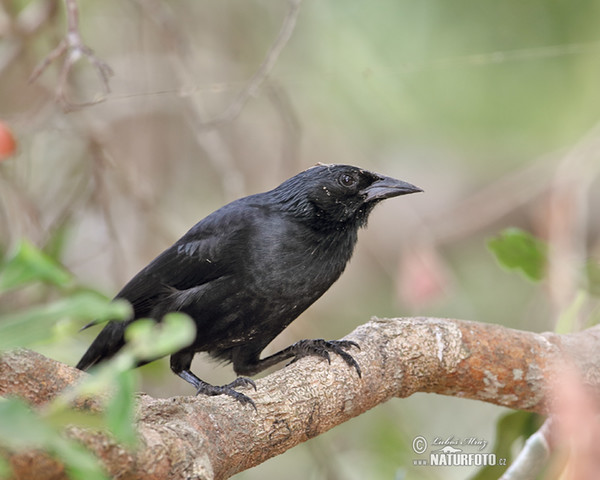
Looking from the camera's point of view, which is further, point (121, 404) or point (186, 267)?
point (186, 267)

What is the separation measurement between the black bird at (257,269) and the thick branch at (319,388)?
0.68 ft

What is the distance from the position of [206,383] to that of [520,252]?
143 centimetres

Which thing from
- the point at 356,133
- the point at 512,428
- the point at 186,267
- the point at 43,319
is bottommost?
the point at 512,428

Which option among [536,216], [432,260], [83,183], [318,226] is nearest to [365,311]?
[536,216]

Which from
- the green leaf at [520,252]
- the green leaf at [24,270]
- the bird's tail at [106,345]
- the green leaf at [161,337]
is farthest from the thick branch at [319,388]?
the bird's tail at [106,345]

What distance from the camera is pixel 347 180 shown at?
3.34 metres

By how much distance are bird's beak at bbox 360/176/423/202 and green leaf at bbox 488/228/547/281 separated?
0.43 m

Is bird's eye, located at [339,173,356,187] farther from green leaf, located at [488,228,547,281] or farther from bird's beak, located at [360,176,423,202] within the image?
A: green leaf, located at [488,228,547,281]

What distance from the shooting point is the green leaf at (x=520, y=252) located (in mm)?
3133

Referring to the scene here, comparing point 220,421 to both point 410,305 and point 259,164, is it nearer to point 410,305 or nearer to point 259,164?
point 410,305

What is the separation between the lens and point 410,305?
12.8ft

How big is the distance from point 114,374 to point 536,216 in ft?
15.0

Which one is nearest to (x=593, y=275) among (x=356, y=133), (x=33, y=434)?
(x=33, y=434)

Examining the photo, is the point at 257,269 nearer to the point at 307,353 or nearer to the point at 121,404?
the point at 307,353
